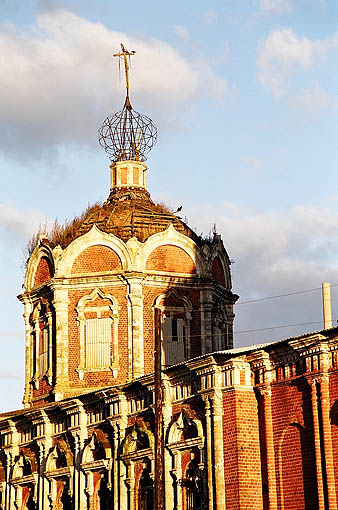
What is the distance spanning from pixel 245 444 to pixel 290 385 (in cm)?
195

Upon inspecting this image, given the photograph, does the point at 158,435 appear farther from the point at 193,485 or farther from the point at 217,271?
the point at 217,271

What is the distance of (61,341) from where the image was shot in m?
38.4

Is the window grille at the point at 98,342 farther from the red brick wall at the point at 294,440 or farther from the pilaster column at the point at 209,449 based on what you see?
the red brick wall at the point at 294,440

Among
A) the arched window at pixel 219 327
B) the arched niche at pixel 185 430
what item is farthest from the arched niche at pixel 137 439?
the arched window at pixel 219 327

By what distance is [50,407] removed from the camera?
36.5m

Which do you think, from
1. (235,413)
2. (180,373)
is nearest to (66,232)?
(180,373)

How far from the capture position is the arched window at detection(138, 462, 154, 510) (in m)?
32.2

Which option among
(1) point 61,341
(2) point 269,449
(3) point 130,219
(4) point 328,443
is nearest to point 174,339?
(1) point 61,341

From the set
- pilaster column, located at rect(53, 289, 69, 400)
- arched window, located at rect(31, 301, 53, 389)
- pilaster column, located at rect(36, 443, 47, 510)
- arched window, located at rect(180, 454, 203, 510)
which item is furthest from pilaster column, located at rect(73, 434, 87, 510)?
arched window, located at rect(180, 454, 203, 510)

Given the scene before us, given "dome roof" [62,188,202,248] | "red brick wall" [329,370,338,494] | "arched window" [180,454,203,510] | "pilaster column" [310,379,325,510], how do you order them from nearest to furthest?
"pilaster column" [310,379,325,510], "red brick wall" [329,370,338,494], "arched window" [180,454,203,510], "dome roof" [62,188,202,248]

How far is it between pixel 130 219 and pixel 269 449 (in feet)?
45.0

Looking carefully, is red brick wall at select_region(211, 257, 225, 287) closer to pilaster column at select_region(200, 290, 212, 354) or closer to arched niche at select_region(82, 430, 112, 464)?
pilaster column at select_region(200, 290, 212, 354)

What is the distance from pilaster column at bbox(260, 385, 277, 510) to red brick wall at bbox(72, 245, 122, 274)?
37.3ft

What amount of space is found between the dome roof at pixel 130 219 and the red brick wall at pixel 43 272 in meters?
1.02
